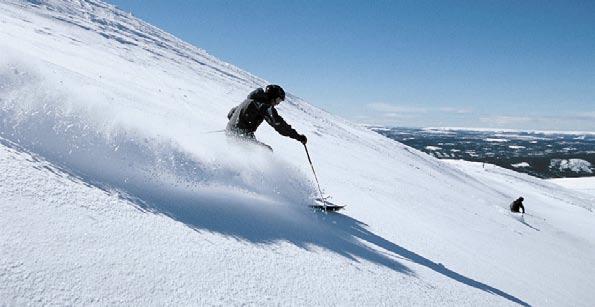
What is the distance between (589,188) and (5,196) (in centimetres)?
11997

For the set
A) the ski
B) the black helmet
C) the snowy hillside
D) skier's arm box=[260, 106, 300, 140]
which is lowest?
the ski

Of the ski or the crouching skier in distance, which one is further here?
the crouching skier in distance

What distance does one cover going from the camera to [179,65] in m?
37.4

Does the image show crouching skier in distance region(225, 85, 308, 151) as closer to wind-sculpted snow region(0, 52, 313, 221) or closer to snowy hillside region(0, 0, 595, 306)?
snowy hillside region(0, 0, 595, 306)

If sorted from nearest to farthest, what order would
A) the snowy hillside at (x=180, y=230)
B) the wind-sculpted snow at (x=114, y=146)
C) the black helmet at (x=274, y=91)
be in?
the snowy hillside at (x=180, y=230) → the wind-sculpted snow at (x=114, y=146) → the black helmet at (x=274, y=91)

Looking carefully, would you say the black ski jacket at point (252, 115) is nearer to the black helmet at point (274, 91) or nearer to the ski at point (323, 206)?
the black helmet at point (274, 91)

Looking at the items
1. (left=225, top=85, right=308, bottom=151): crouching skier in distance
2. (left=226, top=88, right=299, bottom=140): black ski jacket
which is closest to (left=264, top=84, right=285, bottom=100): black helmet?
(left=225, top=85, right=308, bottom=151): crouching skier in distance

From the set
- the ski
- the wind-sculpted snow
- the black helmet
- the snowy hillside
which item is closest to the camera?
the snowy hillside

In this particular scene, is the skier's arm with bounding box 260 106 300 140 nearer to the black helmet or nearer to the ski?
the black helmet

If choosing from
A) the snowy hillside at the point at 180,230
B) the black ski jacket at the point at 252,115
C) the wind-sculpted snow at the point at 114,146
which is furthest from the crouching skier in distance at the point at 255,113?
the wind-sculpted snow at the point at 114,146

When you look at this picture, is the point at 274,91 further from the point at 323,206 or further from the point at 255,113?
the point at 323,206

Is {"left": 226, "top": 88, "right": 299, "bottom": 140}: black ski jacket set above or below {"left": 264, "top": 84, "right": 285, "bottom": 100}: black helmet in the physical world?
below

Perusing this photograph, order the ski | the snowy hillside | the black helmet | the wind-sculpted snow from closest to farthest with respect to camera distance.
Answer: the snowy hillside → the wind-sculpted snow → the ski → the black helmet

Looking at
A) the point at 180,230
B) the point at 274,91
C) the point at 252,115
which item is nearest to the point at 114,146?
the point at 180,230
